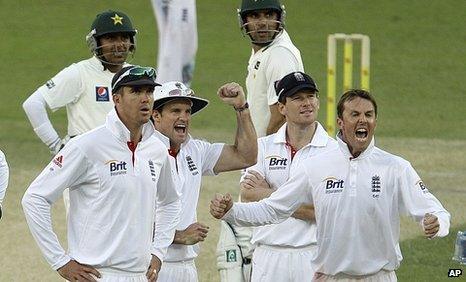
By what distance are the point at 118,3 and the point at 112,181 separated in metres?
19.2

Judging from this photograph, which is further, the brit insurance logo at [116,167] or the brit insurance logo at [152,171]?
the brit insurance logo at [152,171]

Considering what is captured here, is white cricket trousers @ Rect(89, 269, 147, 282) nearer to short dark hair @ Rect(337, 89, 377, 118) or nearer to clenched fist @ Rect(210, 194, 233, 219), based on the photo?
clenched fist @ Rect(210, 194, 233, 219)

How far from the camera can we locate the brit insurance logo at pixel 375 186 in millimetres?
7973

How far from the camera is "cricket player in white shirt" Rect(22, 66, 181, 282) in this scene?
773 centimetres

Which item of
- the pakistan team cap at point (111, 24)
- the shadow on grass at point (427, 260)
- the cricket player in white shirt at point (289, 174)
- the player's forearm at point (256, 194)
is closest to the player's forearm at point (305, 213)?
the cricket player in white shirt at point (289, 174)

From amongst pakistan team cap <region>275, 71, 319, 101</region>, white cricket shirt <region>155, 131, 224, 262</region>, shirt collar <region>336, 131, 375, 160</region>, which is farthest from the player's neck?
shirt collar <region>336, 131, 375, 160</region>

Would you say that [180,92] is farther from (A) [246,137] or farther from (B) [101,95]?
(B) [101,95]

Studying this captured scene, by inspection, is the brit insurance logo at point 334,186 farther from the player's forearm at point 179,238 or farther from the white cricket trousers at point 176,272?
the white cricket trousers at point 176,272

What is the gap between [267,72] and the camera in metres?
10.6

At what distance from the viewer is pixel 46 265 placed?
492 inches

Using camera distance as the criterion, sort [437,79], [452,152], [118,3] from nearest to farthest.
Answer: [452,152]
[437,79]
[118,3]

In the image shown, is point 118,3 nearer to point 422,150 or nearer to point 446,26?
point 446,26

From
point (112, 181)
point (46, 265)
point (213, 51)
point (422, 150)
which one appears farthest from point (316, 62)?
point (112, 181)

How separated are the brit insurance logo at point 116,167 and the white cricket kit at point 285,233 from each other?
1479 millimetres
